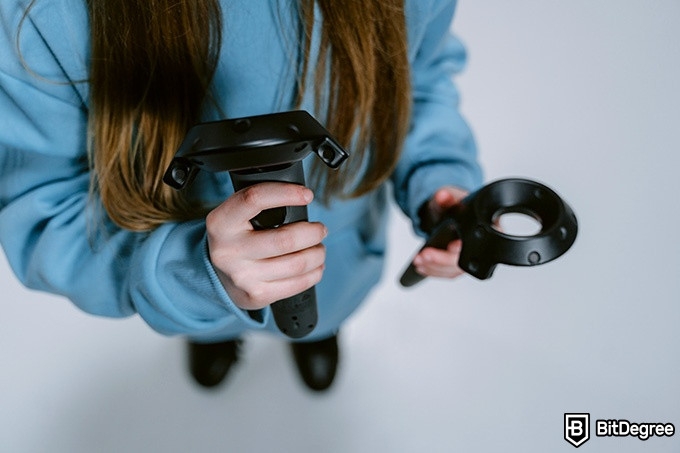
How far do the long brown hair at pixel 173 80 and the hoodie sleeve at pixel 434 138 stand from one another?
0.27ft

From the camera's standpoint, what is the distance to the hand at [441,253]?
549 mm

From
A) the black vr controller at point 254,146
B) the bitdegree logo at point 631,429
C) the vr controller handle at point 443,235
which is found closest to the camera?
the black vr controller at point 254,146

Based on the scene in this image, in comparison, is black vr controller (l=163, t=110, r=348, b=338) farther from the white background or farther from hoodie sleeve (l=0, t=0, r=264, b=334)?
the white background

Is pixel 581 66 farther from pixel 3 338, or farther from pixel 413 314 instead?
pixel 3 338

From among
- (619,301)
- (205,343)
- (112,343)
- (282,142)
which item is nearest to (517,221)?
(619,301)

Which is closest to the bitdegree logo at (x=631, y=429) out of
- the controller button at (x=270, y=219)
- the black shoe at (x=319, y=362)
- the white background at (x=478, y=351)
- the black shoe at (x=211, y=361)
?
the white background at (x=478, y=351)

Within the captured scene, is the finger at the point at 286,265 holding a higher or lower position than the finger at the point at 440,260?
higher

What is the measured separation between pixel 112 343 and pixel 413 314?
356mm

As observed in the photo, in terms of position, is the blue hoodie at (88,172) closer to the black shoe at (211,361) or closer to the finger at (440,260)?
the finger at (440,260)

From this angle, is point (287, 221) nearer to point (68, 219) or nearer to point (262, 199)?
point (262, 199)

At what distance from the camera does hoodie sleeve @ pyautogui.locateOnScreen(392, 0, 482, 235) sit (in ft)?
1.98

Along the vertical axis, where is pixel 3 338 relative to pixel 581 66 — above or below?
below

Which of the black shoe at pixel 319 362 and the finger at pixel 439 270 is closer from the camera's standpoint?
the finger at pixel 439 270

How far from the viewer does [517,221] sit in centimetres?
86
